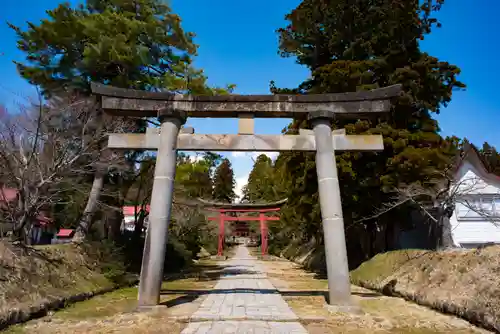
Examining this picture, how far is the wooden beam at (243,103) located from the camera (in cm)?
842

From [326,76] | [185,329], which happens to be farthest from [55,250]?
[326,76]

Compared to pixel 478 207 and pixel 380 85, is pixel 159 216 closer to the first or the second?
pixel 380 85

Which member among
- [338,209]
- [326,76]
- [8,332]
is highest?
[326,76]

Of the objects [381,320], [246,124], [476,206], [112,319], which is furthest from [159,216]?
[476,206]

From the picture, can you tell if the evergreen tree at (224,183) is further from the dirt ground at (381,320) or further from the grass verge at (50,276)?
the dirt ground at (381,320)

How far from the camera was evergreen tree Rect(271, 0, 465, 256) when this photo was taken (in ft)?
41.2

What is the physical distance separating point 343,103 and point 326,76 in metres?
6.40

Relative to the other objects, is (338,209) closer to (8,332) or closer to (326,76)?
(8,332)

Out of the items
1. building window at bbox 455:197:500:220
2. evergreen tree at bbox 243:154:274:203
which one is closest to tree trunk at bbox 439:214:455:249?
building window at bbox 455:197:500:220

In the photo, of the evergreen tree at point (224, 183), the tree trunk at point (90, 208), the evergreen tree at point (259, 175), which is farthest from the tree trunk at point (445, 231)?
the evergreen tree at point (224, 183)

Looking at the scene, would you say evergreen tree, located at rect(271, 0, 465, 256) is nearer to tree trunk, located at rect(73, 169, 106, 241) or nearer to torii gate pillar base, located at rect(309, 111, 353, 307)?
torii gate pillar base, located at rect(309, 111, 353, 307)

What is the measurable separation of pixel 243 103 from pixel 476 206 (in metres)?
14.4

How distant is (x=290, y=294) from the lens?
980 centimetres

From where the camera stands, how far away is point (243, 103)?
8.64m
